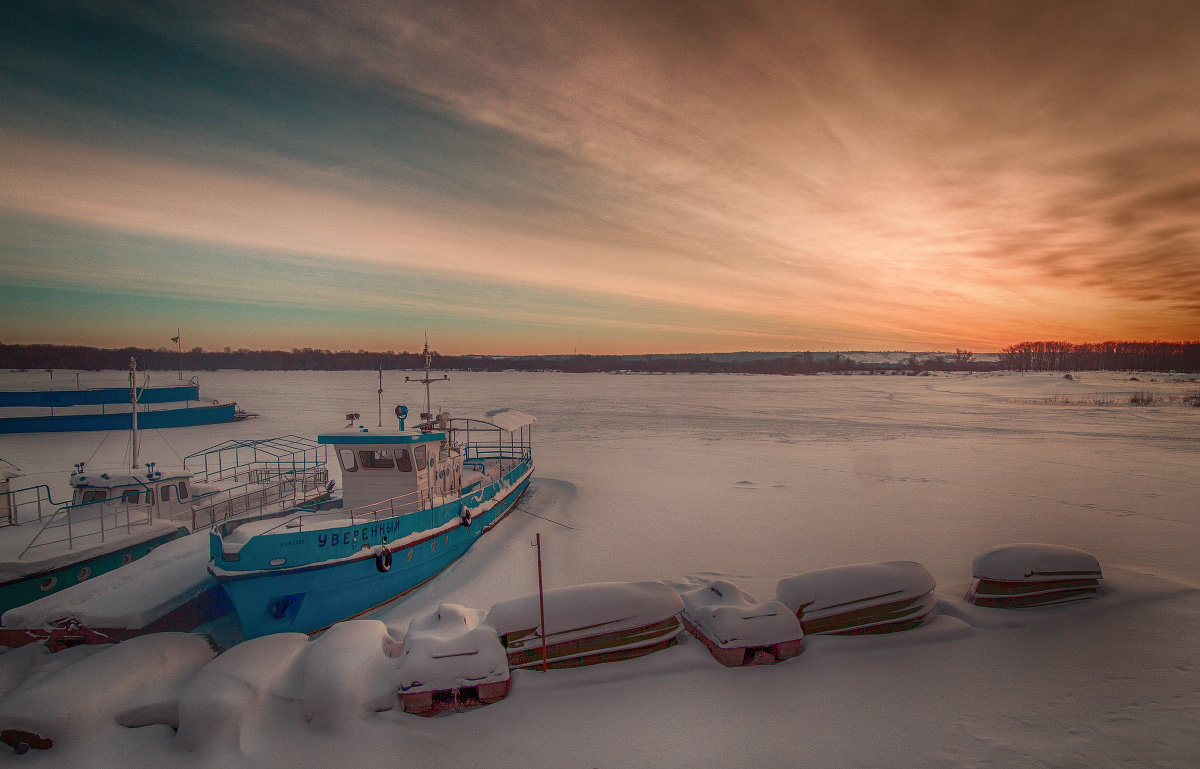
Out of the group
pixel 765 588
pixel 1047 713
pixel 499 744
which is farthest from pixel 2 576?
pixel 1047 713

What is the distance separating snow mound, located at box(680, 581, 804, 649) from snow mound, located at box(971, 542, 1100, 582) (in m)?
3.84

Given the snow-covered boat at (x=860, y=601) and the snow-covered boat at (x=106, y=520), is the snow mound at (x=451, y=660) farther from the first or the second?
the snow-covered boat at (x=106, y=520)

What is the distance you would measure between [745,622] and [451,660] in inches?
156

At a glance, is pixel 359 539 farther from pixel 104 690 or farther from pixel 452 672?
pixel 452 672

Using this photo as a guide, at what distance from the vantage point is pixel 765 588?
11.3 meters

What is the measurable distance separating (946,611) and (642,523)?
8.75 meters

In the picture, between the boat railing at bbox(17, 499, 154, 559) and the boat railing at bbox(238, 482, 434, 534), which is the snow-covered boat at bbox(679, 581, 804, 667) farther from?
the boat railing at bbox(17, 499, 154, 559)

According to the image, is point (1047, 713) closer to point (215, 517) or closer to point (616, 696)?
point (616, 696)

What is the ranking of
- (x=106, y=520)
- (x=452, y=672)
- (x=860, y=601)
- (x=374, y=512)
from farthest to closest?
(x=374, y=512) < (x=106, y=520) < (x=860, y=601) < (x=452, y=672)

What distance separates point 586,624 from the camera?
7.38 m

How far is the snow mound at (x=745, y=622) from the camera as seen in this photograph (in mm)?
7332

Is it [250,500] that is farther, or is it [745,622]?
[250,500]

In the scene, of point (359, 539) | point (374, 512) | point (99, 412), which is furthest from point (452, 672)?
point (99, 412)

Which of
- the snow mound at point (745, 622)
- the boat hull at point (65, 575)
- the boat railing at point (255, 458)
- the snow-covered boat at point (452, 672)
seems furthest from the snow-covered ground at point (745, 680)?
the boat railing at point (255, 458)
